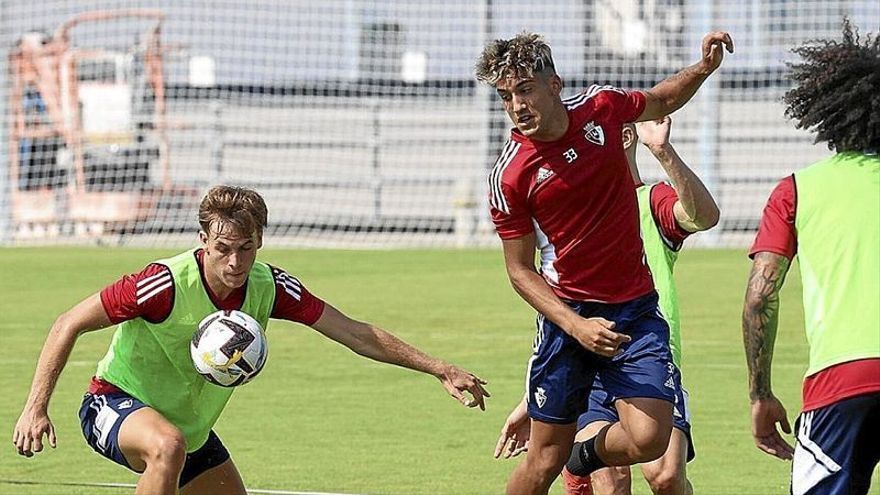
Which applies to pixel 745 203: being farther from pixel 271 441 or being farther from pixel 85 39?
pixel 271 441

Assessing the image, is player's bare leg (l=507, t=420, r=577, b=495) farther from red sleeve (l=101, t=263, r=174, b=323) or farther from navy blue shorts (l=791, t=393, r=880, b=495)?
navy blue shorts (l=791, t=393, r=880, b=495)

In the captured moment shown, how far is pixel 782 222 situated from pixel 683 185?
2153 mm

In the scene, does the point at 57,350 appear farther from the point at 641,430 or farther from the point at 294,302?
the point at 641,430

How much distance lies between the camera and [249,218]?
677cm

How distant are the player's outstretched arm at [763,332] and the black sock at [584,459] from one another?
183 centimetres

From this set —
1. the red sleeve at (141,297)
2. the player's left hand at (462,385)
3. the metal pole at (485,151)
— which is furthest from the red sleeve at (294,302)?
the metal pole at (485,151)

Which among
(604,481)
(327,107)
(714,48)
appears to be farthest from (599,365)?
(327,107)

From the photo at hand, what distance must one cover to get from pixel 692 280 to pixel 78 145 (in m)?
11.2

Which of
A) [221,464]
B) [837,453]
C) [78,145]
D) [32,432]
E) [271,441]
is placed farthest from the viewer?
[78,145]

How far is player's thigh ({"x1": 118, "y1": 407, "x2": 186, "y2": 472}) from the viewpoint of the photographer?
6.57 m

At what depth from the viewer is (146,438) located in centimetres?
664

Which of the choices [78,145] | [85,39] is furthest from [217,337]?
[85,39]

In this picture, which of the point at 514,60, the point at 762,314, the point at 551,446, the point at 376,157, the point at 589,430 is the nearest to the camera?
the point at 762,314

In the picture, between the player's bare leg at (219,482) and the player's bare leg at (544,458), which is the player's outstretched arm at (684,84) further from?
the player's bare leg at (219,482)
